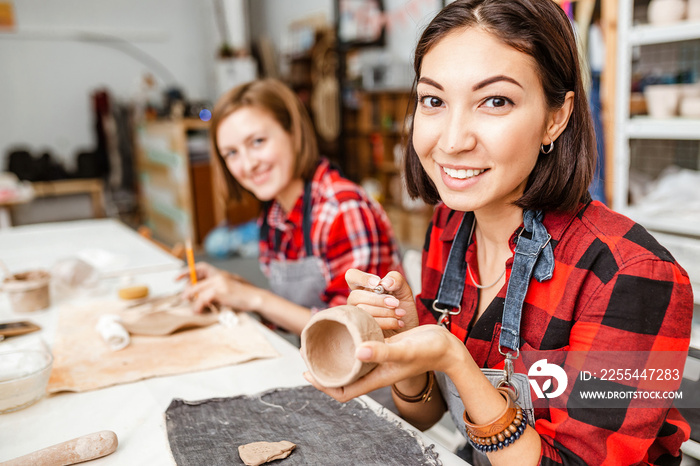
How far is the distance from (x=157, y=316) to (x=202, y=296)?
5.1 inches

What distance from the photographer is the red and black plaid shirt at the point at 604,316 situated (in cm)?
83

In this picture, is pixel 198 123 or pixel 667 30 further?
pixel 198 123

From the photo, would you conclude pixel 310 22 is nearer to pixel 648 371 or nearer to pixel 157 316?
pixel 157 316

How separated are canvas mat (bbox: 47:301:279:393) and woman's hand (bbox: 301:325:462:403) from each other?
0.49m

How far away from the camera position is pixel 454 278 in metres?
1.16

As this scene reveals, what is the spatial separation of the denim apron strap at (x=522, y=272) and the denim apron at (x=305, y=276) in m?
0.81

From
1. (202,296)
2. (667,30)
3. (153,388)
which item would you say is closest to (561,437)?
(153,388)

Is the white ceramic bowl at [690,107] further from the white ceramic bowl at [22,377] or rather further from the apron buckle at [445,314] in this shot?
the white ceramic bowl at [22,377]

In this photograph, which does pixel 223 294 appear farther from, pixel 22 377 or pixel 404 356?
pixel 404 356

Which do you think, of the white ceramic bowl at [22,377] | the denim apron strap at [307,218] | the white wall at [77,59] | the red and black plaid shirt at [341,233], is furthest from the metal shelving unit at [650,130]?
the white wall at [77,59]

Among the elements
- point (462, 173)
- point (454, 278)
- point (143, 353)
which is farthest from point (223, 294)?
point (462, 173)

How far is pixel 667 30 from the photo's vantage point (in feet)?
7.49

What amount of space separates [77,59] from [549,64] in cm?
749

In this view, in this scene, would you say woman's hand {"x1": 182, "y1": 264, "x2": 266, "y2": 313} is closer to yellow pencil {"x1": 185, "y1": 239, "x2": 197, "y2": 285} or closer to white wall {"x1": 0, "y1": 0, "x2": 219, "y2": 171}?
yellow pencil {"x1": 185, "y1": 239, "x2": 197, "y2": 285}
